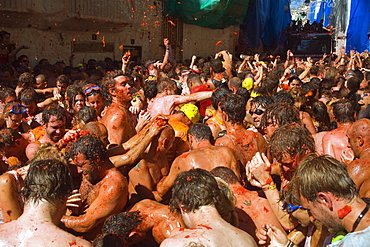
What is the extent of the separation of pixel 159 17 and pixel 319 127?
13.3 meters

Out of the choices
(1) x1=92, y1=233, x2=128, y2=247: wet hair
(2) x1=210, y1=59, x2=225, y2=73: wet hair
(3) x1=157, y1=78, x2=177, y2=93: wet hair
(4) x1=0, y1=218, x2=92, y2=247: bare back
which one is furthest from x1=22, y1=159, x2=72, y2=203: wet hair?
(2) x1=210, y1=59, x2=225, y2=73: wet hair

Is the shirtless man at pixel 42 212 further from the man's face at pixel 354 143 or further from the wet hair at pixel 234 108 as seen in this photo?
the man's face at pixel 354 143

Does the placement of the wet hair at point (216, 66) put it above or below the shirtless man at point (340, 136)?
above

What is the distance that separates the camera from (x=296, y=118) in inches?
177

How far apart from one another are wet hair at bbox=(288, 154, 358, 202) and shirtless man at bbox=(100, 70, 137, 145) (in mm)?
2511

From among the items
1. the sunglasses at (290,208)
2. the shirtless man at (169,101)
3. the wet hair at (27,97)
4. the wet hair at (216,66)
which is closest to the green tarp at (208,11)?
the wet hair at (216,66)

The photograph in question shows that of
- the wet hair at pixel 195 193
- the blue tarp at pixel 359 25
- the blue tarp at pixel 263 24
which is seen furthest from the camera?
the blue tarp at pixel 359 25

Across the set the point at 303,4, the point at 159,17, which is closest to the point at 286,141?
the point at 159,17

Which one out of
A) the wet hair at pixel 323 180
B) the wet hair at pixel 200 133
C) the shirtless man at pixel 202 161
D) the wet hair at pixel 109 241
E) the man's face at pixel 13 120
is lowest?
the wet hair at pixel 109 241

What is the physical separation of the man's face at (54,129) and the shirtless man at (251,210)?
201 cm

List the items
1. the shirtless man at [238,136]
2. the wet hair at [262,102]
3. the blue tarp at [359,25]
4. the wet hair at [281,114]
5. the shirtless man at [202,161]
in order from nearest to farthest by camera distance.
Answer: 1. the shirtless man at [202,161]
2. the wet hair at [281,114]
3. the shirtless man at [238,136]
4. the wet hair at [262,102]
5. the blue tarp at [359,25]

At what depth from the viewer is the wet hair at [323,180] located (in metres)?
2.18

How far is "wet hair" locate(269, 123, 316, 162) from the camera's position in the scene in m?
3.28

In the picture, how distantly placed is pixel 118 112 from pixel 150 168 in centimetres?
80
